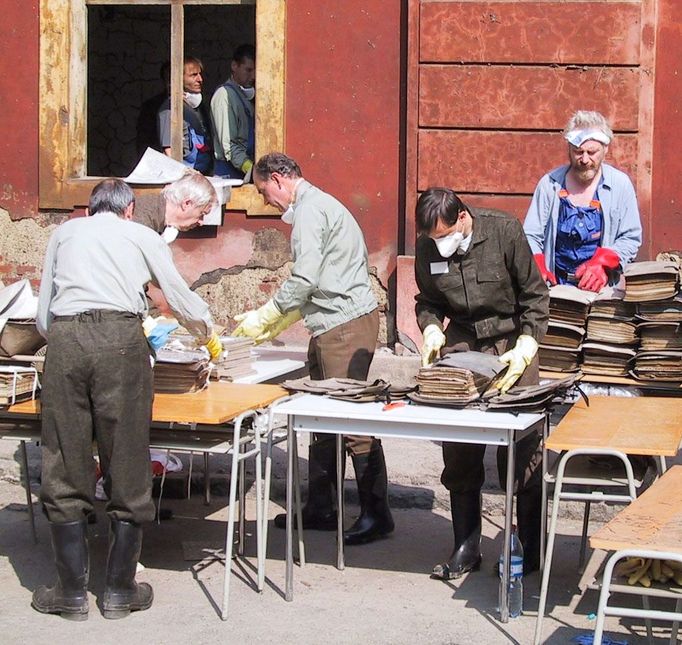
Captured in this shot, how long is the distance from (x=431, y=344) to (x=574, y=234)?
166cm

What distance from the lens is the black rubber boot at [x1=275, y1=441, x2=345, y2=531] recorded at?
6.61 meters

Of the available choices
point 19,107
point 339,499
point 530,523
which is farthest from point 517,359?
point 19,107

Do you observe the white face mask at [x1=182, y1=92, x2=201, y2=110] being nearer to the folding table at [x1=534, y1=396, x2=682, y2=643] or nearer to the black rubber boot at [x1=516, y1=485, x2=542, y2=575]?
the folding table at [x1=534, y1=396, x2=682, y2=643]

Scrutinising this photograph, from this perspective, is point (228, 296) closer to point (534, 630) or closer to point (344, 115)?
point (344, 115)

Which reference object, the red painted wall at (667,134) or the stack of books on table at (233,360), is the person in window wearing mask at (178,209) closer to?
the stack of books on table at (233,360)

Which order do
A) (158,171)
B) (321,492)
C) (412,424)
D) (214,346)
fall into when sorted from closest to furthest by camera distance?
(412,424) → (214,346) → (321,492) → (158,171)

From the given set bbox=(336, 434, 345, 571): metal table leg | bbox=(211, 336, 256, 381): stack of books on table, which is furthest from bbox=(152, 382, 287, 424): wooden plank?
bbox=(336, 434, 345, 571): metal table leg

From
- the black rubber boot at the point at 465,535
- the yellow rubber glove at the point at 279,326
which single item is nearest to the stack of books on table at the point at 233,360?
the yellow rubber glove at the point at 279,326

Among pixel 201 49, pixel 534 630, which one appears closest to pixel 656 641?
pixel 534 630

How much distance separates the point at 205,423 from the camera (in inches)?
211

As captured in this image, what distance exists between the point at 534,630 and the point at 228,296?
4654 millimetres

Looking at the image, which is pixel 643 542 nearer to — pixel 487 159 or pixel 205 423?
pixel 205 423

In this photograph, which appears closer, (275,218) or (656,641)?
(656,641)

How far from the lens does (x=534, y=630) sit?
511cm
